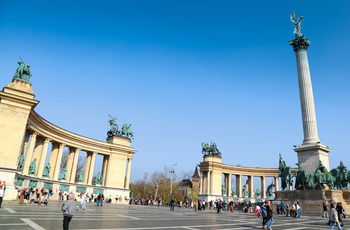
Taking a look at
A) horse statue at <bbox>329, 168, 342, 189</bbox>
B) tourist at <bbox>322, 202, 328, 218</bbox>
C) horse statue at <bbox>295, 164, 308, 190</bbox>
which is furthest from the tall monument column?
tourist at <bbox>322, 202, 328, 218</bbox>

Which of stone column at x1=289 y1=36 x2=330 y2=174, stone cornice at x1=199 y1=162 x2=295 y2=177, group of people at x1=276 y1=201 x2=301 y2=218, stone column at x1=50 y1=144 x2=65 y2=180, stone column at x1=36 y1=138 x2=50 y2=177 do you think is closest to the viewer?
group of people at x1=276 y1=201 x2=301 y2=218

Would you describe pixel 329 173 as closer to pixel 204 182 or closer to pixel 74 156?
pixel 204 182

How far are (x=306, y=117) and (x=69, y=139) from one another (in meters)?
38.6

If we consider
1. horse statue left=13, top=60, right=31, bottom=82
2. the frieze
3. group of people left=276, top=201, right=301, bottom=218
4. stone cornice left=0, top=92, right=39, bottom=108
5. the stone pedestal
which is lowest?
group of people left=276, top=201, right=301, bottom=218

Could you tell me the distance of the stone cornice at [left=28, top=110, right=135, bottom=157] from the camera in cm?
3427

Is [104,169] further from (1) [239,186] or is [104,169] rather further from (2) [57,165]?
(1) [239,186]

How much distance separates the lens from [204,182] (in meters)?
59.5

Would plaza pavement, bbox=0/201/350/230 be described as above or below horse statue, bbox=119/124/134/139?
below

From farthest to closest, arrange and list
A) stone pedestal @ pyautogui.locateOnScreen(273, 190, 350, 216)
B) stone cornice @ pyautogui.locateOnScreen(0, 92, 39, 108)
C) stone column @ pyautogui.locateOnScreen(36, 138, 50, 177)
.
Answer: stone column @ pyautogui.locateOnScreen(36, 138, 50, 177) < stone cornice @ pyautogui.locateOnScreen(0, 92, 39, 108) < stone pedestal @ pyautogui.locateOnScreen(273, 190, 350, 216)

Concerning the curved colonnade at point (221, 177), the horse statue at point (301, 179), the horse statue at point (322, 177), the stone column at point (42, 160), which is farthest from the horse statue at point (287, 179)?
the stone column at point (42, 160)

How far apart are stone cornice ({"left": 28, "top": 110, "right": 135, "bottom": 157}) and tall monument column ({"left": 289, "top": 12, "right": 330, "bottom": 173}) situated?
112 feet

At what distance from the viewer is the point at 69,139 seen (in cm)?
4462

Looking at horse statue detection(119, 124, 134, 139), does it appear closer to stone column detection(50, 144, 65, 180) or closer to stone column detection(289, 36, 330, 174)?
stone column detection(50, 144, 65, 180)

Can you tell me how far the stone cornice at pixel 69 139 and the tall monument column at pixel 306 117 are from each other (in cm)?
3403
